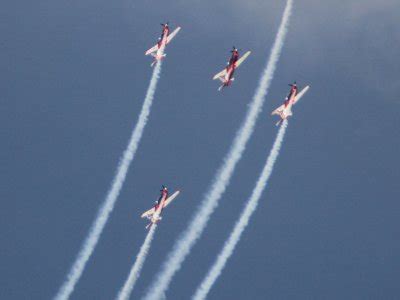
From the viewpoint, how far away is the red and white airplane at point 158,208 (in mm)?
197250

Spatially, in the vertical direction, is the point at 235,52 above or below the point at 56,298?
above

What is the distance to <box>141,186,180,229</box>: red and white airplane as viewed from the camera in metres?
197

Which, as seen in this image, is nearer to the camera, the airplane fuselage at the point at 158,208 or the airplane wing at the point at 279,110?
the airplane fuselage at the point at 158,208

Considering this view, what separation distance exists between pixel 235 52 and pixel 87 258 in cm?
3505

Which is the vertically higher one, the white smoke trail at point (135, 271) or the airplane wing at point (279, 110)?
the airplane wing at point (279, 110)

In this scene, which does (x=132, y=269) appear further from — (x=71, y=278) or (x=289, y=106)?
(x=289, y=106)

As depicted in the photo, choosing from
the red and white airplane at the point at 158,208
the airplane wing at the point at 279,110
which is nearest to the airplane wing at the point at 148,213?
the red and white airplane at the point at 158,208

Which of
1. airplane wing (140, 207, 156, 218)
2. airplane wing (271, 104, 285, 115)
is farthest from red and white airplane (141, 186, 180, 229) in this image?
airplane wing (271, 104, 285, 115)

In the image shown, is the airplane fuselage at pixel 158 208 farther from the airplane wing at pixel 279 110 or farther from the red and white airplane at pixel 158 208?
the airplane wing at pixel 279 110

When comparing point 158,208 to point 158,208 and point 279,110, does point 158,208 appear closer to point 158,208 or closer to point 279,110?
point 158,208

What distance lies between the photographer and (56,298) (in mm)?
194125

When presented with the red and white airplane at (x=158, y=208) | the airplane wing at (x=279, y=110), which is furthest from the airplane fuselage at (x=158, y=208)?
the airplane wing at (x=279, y=110)

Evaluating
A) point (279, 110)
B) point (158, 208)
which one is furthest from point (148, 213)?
point (279, 110)

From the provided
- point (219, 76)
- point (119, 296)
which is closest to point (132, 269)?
point (119, 296)
